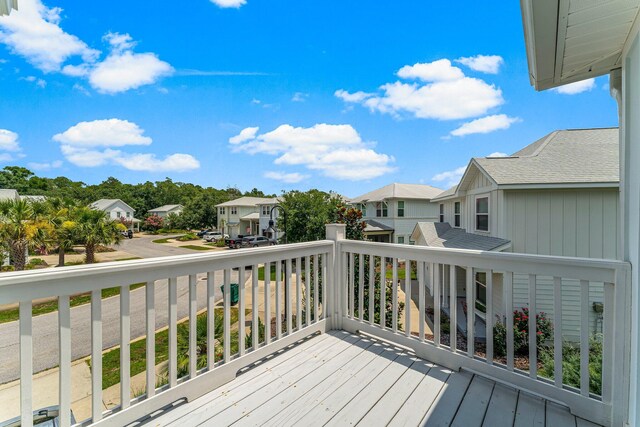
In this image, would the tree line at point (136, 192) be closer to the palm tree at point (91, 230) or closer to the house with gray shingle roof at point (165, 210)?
the house with gray shingle roof at point (165, 210)

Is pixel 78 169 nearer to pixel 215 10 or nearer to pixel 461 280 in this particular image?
pixel 215 10

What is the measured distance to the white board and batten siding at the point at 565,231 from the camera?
684 cm

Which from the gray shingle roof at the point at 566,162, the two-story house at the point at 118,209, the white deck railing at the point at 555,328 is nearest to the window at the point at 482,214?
the gray shingle roof at the point at 566,162

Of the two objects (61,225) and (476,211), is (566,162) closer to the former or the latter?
(476,211)

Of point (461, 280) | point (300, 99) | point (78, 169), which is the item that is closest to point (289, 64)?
point (300, 99)

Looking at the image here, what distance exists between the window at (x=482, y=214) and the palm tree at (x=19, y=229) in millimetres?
17474

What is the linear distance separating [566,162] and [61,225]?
67.8 ft

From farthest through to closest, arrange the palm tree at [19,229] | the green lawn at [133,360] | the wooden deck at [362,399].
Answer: the palm tree at [19,229] → the green lawn at [133,360] → the wooden deck at [362,399]

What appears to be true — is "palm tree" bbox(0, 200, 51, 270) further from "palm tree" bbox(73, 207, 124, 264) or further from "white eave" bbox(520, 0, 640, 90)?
"white eave" bbox(520, 0, 640, 90)

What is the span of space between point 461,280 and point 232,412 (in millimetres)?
10592

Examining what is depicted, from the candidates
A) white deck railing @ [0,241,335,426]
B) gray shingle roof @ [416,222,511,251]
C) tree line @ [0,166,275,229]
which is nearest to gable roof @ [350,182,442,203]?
gray shingle roof @ [416,222,511,251]

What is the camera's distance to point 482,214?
914 centimetres

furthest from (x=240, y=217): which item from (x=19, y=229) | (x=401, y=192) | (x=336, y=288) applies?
(x=336, y=288)

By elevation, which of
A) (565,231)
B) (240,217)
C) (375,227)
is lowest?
(375,227)
